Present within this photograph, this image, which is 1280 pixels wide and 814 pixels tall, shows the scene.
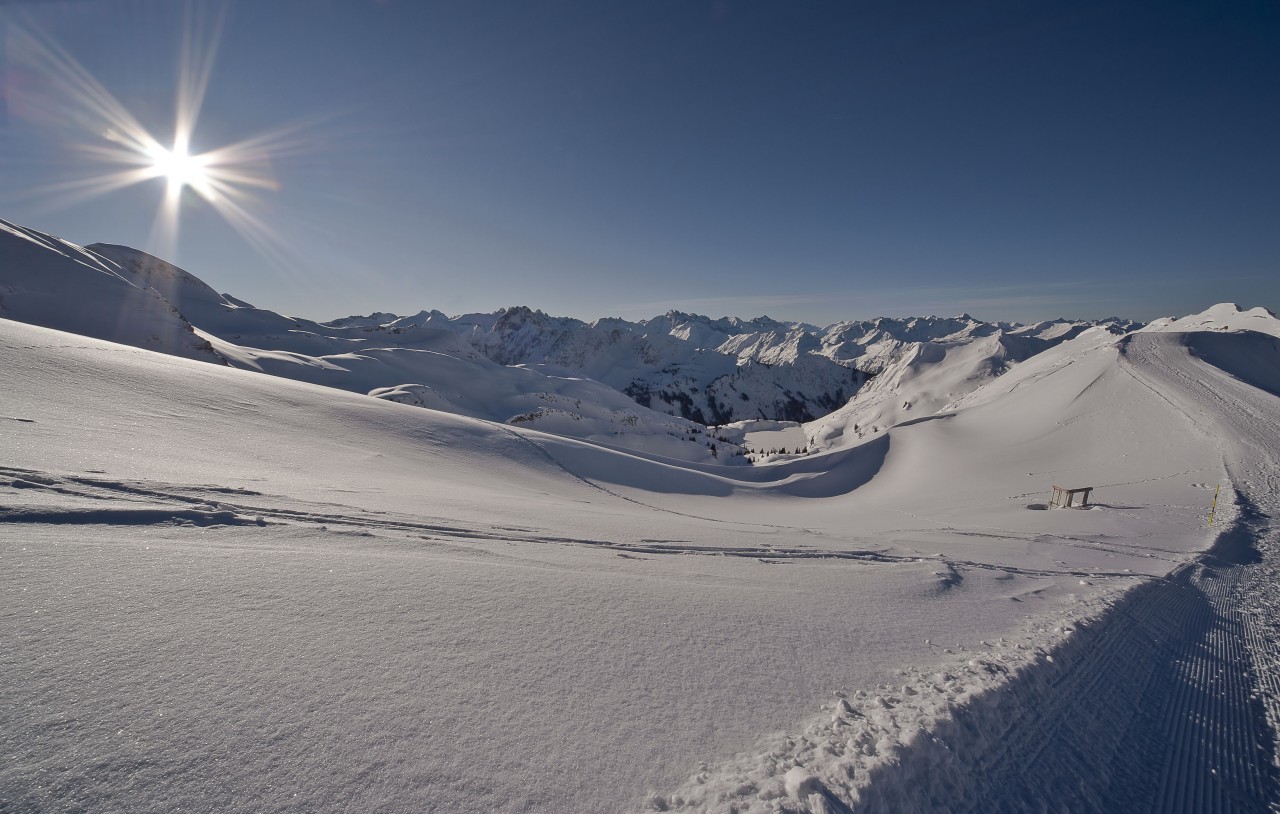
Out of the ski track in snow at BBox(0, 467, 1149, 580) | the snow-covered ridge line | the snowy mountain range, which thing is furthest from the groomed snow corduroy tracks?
the snowy mountain range

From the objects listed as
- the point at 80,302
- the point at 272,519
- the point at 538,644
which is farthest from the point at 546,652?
the point at 80,302

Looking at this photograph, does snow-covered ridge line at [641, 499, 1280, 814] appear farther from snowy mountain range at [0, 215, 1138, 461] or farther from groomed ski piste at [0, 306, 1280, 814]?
snowy mountain range at [0, 215, 1138, 461]

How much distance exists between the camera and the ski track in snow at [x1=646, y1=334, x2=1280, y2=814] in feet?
9.36

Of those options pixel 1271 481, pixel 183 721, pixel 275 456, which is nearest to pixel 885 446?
pixel 1271 481

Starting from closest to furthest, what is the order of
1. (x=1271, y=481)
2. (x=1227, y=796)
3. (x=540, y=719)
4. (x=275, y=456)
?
1. (x=540, y=719)
2. (x=1227, y=796)
3. (x=275, y=456)
4. (x=1271, y=481)

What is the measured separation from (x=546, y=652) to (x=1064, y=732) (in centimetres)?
417

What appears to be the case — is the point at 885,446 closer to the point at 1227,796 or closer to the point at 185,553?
the point at 1227,796

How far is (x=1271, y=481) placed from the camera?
13.4 metres

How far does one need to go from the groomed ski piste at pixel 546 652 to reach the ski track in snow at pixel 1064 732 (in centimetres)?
2

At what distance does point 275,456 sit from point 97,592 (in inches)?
282

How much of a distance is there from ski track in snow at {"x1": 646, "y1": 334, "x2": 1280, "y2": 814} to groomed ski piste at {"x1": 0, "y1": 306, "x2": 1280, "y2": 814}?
0.08 feet

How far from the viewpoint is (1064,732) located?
368 cm

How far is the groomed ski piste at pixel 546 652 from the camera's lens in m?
2.40

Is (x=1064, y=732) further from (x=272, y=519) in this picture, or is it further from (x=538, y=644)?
(x=272, y=519)
